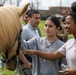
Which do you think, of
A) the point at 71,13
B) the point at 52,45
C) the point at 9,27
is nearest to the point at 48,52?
the point at 52,45

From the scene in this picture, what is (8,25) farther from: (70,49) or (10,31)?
(70,49)

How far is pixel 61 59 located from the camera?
3.22m

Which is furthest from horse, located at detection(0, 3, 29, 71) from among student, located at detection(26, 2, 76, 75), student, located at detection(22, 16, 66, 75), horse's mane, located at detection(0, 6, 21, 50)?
student, located at detection(26, 2, 76, 75)

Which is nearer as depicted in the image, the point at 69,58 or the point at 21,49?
the point at 69,58

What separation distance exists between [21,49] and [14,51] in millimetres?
290

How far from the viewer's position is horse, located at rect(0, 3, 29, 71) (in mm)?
2474

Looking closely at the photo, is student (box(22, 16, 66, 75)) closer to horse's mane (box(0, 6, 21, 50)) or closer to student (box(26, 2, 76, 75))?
student (box(26, 2, 76, 75))

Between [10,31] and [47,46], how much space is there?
82 cm

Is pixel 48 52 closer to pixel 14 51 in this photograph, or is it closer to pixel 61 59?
pixel 61 59

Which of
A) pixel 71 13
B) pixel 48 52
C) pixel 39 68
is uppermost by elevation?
pixel 71 13

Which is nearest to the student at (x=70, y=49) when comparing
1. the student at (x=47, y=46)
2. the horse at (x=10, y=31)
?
the student at (x=47, y=46)

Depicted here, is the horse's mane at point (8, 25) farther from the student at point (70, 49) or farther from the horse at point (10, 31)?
the student at point (70, 49)

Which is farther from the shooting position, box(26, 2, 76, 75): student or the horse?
box(26, 2, 76, 75): student

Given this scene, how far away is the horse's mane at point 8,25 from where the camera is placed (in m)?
2.46
